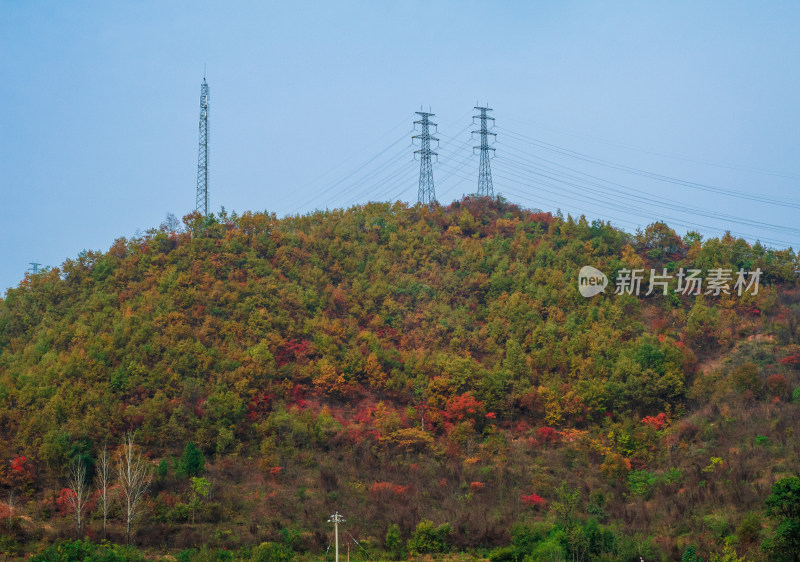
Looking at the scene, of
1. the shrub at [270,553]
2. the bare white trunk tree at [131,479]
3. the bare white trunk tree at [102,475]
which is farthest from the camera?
the bare white trunk tree at [102,475]

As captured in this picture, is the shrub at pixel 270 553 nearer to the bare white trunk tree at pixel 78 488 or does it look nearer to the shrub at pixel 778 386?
the bare white trunk tree at pixel 78 488

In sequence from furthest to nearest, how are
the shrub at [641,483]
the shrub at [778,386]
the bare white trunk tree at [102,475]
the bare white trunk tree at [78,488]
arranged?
1. the shrub at [778,386]
2. the shrub at [641,483]
3. the bare white trunk tree at [102,475]
4. the bare white trunk tree at [78,488]

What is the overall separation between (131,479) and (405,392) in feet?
43.8

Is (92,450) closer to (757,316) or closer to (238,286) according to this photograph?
(238,286)

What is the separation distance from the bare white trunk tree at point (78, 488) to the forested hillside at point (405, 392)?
0.22 metres

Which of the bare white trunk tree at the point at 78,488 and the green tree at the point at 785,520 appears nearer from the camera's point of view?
the green tree at the point at 785,520

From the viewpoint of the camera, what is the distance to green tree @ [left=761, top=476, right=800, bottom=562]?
23.6m

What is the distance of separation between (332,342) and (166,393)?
27.2ft

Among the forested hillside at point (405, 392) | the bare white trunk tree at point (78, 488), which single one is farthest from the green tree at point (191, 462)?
the bare white trunk tree at point (78, 488)

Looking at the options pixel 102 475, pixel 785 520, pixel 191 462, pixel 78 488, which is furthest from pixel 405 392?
pixel 785 520

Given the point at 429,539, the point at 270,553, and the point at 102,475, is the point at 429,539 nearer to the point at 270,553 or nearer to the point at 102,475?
the point at 270,553

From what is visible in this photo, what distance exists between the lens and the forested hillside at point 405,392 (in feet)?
95.2

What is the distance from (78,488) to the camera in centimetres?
3008

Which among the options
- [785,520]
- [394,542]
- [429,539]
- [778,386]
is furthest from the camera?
[778,386]
